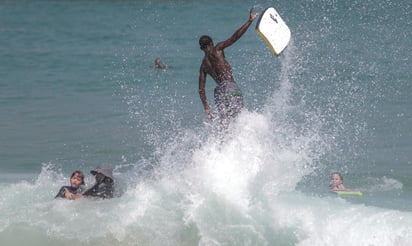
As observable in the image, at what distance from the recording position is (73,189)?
36.9 feet

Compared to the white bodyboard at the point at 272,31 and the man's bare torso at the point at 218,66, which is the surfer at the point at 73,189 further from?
the white bodyboard at the point at 272,31

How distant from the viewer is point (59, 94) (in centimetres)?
2305

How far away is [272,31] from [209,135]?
1.56 meters

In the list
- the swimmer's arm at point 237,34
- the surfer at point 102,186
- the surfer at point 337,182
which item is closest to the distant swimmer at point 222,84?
the swimmer's arm at point 237,34

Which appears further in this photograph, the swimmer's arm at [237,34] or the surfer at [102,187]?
the surfer at [102,187]

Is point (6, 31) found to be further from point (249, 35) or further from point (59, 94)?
point (59, 94)

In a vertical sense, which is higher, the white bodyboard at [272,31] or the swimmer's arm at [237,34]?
the white bodyboard at [272,31]

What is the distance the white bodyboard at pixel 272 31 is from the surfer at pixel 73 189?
119 inches

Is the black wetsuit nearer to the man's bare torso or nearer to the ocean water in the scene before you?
the ocean water

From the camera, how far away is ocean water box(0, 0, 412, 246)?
397 inches

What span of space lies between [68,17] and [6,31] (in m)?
6.18

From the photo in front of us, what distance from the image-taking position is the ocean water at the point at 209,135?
397 inches

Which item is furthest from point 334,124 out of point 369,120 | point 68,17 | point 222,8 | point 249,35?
point 68,17

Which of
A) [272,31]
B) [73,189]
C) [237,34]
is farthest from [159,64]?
[237,34]
